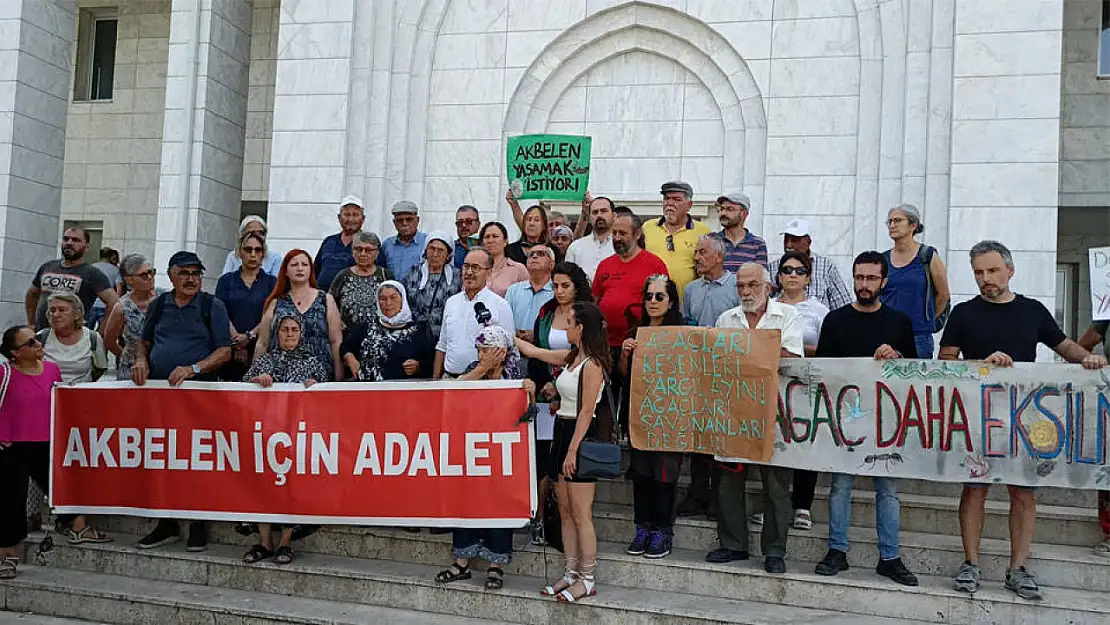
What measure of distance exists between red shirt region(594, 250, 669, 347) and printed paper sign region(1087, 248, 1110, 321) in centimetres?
336

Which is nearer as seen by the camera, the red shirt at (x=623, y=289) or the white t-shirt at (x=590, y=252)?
the red shirt at (x=623, y=289)

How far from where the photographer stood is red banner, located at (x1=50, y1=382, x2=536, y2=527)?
7.23 meters

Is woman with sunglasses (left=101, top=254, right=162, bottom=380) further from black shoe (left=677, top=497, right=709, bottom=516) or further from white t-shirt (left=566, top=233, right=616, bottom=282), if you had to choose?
black shoe (left=677, top=497, right=709, bottom=516)

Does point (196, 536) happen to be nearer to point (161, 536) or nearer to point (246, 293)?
point (161, 536)

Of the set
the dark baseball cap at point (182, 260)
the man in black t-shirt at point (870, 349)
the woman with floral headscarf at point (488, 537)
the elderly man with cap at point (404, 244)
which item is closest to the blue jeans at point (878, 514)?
the man in black t-shirt at point (870, 349)

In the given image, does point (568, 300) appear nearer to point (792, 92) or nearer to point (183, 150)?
point (792, 92)

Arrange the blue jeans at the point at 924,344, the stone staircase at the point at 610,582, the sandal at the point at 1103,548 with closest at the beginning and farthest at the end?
1. the stone staircase at the point at 610,582
2. the sandal at the point at 1103,548
3. the blue jeans at the point at 924,344

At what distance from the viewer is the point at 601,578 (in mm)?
7230

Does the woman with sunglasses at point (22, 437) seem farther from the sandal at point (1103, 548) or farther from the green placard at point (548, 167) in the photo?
the sandal at point (1103, 548)

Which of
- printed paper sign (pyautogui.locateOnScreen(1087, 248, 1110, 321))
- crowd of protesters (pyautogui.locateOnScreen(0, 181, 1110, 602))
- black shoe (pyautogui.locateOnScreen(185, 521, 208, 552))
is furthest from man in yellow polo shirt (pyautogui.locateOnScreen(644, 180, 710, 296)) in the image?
black shoe (pyautogui.locateOnScreen(185, 521, 208, 552))

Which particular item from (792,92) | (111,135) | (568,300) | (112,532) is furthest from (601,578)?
(111,135)

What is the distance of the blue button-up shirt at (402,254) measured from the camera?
9.56 meters

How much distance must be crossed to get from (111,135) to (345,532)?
39.7 feet

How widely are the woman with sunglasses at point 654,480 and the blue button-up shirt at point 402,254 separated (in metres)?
2.86
